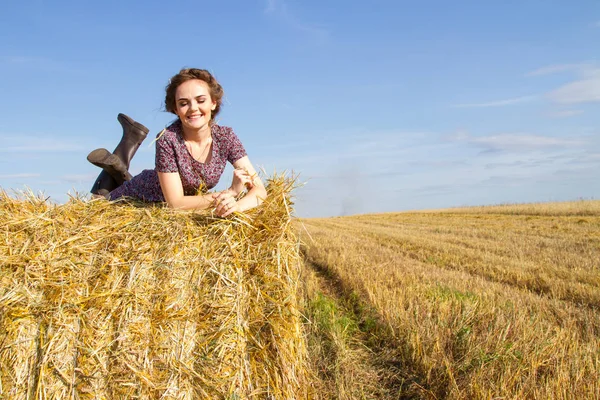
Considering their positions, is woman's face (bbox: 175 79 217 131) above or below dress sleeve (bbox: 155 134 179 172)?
above

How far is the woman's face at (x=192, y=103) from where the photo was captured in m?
4.01

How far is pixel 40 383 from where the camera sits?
279cm

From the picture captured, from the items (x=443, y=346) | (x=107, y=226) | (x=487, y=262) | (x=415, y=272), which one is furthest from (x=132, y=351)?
(x=487, y=262)

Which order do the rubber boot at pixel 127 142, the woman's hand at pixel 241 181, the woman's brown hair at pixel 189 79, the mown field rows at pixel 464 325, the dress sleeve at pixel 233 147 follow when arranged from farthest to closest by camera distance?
the rubber boot at pixel 127 142 → the dress sleeve at pixel 233 147 → the woman's brown hair at pixel 189 79 → the woman's hand at pixel 241 181 → the mown field rows at pixel 464 325

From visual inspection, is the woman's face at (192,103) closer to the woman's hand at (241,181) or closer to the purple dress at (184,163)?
the purple dress at (184,163)

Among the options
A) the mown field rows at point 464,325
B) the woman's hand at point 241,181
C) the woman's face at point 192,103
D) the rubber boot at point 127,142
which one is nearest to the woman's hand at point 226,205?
the woman's hand at point 241,181

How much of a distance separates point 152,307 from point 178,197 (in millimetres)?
1091

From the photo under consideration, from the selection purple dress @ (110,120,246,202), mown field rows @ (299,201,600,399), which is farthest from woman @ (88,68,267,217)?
mown field rows @ (299,201,600,399)

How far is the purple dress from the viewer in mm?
3971

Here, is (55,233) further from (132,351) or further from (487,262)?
(487,262)

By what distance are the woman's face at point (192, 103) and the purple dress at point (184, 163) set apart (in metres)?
0.20

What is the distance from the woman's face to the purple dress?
0.64 ft

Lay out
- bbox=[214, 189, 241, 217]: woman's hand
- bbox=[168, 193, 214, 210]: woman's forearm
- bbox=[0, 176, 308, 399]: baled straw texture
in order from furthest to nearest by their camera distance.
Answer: bbox=[168, 193, 214, 210]: woman's forearm, bbox=[214, 189, 241, 217]: woman's hand, bbox=[0, 176, 308, 399]: baled straw texture

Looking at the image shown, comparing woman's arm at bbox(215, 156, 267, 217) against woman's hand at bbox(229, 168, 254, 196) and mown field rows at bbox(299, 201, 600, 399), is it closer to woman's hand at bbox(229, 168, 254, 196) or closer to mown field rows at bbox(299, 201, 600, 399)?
woman's hand at bbox(229, 168, 254, 196)
